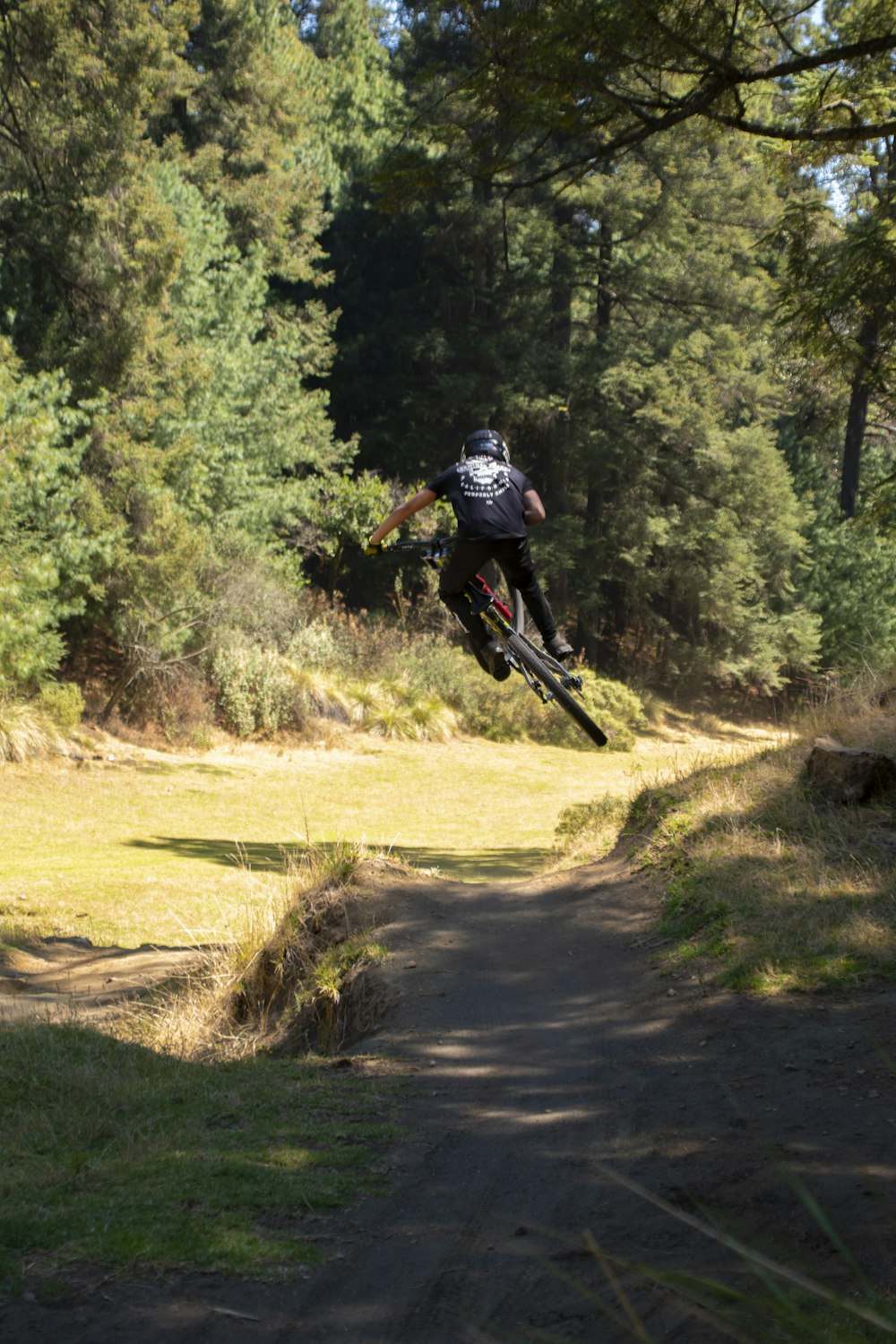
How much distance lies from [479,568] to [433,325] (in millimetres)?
29117

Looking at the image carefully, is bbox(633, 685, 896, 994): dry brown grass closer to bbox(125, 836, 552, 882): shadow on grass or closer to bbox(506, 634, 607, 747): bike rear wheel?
bbox(506, 634, 607, 747): bike rear wheel

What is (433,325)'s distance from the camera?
37.0 m

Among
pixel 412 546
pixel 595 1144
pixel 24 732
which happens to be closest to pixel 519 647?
pixel 412 546

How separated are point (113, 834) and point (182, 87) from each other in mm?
16764

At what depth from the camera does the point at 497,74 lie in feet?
29.5

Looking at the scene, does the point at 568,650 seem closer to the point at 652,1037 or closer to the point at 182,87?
the point at 652,1037

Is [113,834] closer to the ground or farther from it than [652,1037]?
closer to the ground

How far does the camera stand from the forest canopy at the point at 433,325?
10.4 meters

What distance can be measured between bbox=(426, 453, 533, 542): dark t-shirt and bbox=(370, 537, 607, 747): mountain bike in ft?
1.94

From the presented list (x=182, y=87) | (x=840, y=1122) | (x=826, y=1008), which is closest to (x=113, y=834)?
(x=826, y=1008)

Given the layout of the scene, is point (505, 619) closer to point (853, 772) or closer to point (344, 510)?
point (853, 772)

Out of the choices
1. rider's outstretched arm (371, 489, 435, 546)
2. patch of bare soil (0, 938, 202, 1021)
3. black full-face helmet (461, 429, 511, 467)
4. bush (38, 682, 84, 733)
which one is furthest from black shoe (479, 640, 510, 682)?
bush (38, 682, 84, 733)

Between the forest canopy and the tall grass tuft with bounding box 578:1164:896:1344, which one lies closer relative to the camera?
the tall grass tuft with bounding box 578:1164:896:1344

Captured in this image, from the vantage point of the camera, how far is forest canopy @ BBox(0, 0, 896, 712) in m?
10.4
